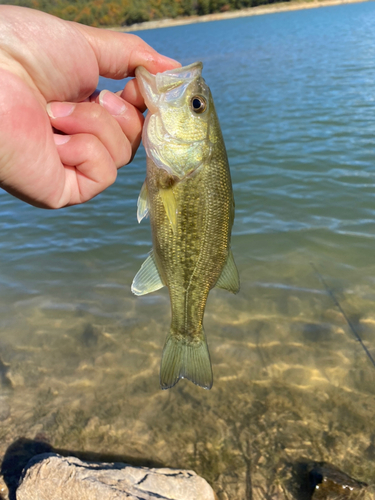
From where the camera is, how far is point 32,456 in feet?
14.1

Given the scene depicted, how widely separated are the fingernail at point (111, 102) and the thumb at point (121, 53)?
178 mm

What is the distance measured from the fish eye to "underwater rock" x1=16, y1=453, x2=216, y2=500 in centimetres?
301

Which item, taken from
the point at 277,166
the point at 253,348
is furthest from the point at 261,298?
the point at 277,166

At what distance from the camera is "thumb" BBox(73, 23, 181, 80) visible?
2.78 meters

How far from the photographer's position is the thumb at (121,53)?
2.78 metres

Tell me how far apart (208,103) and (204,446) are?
3.52 metres

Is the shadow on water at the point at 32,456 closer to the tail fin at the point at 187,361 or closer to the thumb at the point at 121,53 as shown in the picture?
the tail fin at the point at 187,361

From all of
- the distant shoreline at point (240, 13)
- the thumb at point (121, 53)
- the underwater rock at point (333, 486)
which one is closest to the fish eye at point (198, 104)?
the thumb at point (121, 53)

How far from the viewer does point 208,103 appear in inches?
104

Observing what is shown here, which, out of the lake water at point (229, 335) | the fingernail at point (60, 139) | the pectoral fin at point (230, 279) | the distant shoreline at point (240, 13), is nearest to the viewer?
the fingernail at point (60, 139)

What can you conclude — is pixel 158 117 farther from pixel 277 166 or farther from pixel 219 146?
pixel 277 166

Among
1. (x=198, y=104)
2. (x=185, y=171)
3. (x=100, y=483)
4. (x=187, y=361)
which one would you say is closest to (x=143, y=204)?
(x=185, y=171)

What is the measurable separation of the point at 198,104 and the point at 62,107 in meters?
0.89

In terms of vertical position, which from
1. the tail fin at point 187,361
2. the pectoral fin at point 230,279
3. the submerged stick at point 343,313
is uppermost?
the pectoral fin at point 230,279
